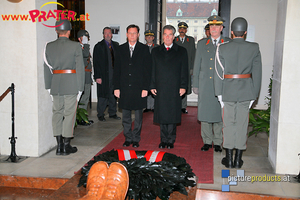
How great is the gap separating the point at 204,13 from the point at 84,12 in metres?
5.90

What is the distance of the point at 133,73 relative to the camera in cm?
433

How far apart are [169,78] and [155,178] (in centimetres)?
204

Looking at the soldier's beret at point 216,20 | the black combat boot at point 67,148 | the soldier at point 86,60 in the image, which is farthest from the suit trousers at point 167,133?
the soldier at point 86,60

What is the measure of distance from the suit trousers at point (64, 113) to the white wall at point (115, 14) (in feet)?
14.4

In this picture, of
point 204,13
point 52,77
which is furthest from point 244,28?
point 204,13

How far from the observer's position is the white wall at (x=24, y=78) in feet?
12.9

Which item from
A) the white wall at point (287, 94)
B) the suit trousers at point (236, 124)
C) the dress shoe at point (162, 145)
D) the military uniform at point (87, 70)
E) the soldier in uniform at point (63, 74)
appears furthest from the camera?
the military uniform at point (87, 70)

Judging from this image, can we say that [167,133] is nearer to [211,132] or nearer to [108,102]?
[211,132]

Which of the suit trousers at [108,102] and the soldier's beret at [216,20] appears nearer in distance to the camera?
the soldier's beret at [216,20]

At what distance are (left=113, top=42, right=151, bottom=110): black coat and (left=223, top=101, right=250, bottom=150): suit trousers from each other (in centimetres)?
123

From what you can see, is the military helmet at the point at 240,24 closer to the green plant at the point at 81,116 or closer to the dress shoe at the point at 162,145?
the dress shoe at the point at 162,145

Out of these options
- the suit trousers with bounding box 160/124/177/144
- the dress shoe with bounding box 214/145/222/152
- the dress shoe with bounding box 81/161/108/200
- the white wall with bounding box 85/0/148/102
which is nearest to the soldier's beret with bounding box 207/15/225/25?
the suit trousers with bounding box 160/124/177/144

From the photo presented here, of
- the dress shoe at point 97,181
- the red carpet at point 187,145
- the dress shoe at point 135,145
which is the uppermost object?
the dress shoe at point 97,181

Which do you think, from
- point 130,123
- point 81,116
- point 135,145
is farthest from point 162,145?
point 81,116
